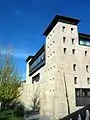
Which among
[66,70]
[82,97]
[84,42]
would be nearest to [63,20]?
[84,42]

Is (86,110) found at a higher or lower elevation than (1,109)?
higher

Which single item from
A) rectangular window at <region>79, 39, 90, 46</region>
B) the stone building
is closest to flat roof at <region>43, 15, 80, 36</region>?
the stone building

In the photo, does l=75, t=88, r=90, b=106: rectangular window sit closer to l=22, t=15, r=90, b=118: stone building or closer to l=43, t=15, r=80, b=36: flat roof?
l=22, t=15, r=90, b=118: stone building

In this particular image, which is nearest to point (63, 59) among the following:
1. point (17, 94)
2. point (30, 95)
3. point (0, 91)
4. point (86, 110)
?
point (17, 94)

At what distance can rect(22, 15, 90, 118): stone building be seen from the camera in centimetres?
3544

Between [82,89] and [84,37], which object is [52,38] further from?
[82,89]

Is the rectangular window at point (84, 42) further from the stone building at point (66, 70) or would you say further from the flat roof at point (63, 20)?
the flat roof at point (63, 20)

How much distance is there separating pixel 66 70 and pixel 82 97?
5.31 meters

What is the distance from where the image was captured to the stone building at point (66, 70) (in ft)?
116

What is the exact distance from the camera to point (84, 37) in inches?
1574

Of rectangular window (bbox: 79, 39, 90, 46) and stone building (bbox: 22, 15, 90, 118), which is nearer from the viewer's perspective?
stone building (bbox: 22, 15, 90, 118)

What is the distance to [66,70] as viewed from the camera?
120ft

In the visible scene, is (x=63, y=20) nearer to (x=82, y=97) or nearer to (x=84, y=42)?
(x=84, y=42)

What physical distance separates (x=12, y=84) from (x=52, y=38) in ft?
42.9
